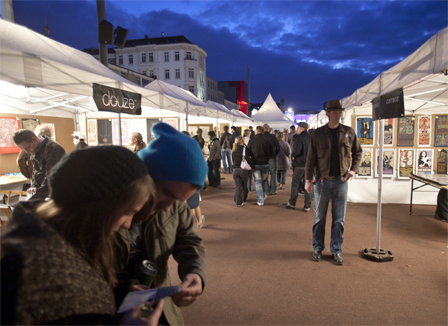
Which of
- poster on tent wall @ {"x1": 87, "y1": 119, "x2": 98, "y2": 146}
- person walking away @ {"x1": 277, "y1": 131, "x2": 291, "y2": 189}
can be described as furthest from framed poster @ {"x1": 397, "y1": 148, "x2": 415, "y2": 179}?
poster on tent wall @ {"x1": 87, "y1": 119, "x2": 98, "y2": 146}

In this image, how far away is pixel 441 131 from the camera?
6.32 meters

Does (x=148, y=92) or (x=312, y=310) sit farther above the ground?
(x=148, y=92)

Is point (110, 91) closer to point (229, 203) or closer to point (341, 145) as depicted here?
point (341, 145)

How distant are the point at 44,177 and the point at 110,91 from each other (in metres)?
1.63

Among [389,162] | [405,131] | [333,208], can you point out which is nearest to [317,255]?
[333,208]

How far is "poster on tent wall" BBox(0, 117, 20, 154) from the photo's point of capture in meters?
6.57

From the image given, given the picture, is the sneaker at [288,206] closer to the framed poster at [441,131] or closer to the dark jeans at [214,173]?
the dark jeans at [214,173]

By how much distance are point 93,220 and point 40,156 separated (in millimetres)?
3943

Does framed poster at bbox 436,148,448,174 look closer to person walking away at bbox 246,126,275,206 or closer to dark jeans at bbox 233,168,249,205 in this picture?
person walking away at bbox 246,126,275,206

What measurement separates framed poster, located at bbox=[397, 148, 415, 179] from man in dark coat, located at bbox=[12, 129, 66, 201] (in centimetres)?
729

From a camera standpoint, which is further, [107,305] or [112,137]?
[112,137]

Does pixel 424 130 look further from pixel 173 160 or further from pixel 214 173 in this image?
pixel 173 160

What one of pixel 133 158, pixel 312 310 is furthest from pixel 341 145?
pixel 133 158

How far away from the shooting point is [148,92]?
253 inches
